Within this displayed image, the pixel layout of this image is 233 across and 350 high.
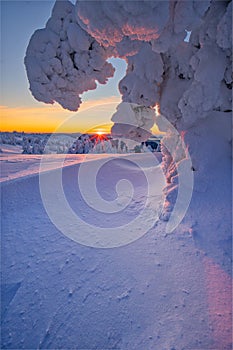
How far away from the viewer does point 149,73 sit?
3.29 meters

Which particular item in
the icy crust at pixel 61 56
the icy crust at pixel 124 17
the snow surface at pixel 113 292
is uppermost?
the icy crust at pixel 61 56

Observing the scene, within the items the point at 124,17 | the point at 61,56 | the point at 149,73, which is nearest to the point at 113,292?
the point at 124,17

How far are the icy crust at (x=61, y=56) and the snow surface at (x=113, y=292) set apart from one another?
2.52 metres

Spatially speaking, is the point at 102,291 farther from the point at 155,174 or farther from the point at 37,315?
the point at 155,174

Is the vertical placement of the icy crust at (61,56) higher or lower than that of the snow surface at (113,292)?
higher

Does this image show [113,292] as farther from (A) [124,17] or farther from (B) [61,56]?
(B) [61,56]

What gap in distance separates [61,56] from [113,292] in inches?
146

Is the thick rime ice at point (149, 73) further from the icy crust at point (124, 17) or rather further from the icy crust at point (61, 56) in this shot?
the icy crust at point (124, 17)

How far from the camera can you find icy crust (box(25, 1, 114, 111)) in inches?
133

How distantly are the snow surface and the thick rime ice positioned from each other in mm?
1060

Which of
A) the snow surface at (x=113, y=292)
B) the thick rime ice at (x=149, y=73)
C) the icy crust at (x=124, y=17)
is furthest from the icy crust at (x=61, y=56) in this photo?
the snow surface at (x=113, y=292)

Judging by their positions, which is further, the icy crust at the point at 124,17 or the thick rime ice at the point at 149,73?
the thick rime ice at the point at 149,73

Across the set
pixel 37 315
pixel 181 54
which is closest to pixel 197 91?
pixel 181 54

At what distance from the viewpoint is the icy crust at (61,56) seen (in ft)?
11.0
